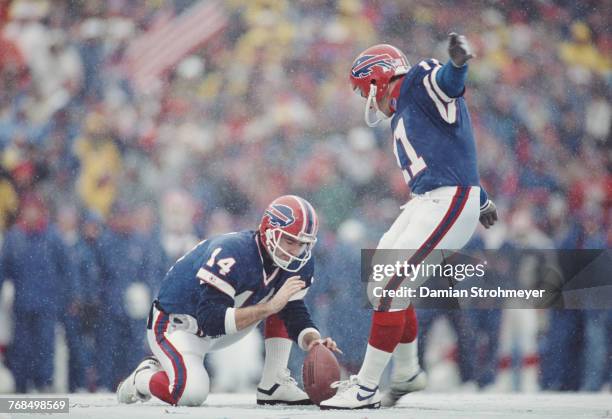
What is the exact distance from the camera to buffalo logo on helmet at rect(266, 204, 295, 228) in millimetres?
3144

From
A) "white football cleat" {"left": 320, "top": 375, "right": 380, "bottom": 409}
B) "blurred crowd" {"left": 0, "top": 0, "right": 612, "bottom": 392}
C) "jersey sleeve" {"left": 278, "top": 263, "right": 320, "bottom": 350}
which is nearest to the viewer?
"white football cleat" {"left": 320, "top": 375, "right": 380, "bottom": 409}

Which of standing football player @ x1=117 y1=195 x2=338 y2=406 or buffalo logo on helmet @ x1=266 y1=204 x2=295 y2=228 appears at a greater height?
buffalo logo on helmet @ x1=266 y1=204 x2=295 y2=228

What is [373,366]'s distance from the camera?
119 inches

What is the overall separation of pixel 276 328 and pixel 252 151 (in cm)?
170

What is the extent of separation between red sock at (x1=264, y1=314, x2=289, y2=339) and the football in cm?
31

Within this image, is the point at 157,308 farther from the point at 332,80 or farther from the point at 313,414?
the point at 332,80

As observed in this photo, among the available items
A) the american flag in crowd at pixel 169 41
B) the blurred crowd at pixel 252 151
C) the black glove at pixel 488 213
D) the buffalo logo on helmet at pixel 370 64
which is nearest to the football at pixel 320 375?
→ the black glove at pixel 488 213

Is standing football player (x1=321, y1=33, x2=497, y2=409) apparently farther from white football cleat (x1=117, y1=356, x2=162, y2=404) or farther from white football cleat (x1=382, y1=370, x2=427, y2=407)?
white football cleat (x1=117, y1=356, x2=162, y2=404)

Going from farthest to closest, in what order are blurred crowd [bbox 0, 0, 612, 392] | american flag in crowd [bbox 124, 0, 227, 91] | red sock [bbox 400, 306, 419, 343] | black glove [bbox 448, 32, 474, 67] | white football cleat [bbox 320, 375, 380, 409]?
american flag in crowd [bbox 124, 0, 227, 91] → blurred crowd [bbox 0, 0, 612, 392] → red sock [bbox 400, 306, 419, 343] → white football cleat [bbox 320, 375, 380, 409] → black glove [bbox 448, 32, 474, 67]

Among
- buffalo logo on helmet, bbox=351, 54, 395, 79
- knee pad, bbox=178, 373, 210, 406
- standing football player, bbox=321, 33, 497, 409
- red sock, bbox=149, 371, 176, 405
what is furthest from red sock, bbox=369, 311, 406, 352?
buffalo logo on helmet, bbox=351, 54, 395, 79

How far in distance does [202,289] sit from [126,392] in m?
0.56

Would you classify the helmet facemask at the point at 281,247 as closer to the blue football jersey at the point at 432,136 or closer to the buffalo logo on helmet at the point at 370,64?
the blue football jersey at the point at 432,136

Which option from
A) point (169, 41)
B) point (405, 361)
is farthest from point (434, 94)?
point (169, 41)

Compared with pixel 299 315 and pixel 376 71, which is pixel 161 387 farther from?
pixel 376 71
